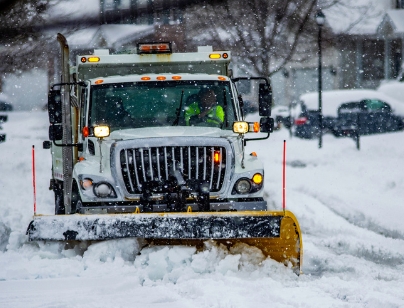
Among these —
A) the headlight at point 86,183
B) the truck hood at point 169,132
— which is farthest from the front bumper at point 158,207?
the truck hood at point 169,132

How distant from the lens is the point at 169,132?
7.72 m

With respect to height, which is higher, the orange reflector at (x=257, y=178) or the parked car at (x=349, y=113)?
the parked car at (x=349, y=113)

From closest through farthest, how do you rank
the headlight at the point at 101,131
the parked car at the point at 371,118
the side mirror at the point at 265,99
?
the headlight at the point at 101,131 → the side mirror at the point at 265,99 → the parked car at the point at 371,118

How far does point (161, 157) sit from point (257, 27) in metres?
22.2

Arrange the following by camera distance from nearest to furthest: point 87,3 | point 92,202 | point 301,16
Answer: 1. point 87,3
2. point 92,202
3. point 301,16

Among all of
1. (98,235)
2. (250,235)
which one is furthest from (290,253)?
(98,235)

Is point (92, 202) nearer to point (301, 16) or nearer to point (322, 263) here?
point (322, 263)

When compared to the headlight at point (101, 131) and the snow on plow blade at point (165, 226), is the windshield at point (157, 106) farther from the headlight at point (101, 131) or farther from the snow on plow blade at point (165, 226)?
the snow on plow blade at point (165, 226)

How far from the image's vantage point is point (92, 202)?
292 inches

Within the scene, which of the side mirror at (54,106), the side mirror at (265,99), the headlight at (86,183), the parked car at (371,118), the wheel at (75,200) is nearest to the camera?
the headlight at (86,183)

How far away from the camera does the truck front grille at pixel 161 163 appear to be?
24.1ft

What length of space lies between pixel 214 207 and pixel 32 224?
184 cm

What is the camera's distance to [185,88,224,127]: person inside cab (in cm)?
840

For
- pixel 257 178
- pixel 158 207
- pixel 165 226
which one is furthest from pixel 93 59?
pixel 165 226
